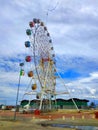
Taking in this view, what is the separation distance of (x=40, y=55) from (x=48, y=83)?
1099 centimetres

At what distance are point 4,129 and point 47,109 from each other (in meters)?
61.5

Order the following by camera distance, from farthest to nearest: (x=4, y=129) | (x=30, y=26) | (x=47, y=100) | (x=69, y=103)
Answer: (x=69, y=103), (x=47, y=100), (x=30, y=26), (x=4, y=129)

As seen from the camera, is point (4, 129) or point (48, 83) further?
point (48, 83)

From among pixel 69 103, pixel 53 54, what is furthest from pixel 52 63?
pixel 69 103

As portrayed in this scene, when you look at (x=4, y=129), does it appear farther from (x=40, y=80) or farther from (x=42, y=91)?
(x=42, y=91)

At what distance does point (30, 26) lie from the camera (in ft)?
249

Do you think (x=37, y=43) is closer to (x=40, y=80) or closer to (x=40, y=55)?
(x=40, y=55)

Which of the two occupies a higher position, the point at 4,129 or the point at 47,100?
the point at 47,100

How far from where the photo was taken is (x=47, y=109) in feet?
314

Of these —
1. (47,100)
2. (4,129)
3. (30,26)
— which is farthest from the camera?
(47,100)

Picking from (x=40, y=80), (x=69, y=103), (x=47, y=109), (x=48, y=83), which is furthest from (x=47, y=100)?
(x=69, y=103)

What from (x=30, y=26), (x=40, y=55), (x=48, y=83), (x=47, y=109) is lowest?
(x=47, y=109)

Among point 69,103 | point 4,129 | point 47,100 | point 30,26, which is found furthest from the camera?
point 69,103

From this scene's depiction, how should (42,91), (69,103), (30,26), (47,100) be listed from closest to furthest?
(30,26), (42,91), (47,100), (69,103)
